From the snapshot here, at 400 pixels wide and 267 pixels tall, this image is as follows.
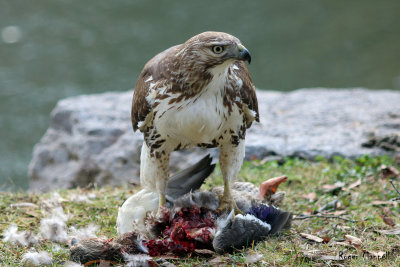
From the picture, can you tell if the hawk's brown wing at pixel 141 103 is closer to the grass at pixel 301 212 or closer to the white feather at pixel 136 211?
the white feather at pixel 136 211

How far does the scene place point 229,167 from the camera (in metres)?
4.24

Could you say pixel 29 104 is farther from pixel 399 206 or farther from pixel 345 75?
pixel 399 206

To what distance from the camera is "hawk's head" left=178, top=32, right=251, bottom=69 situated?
3.53 meters

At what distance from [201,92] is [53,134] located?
4.10 metres

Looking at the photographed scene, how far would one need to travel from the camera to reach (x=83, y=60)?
1312 centimetres

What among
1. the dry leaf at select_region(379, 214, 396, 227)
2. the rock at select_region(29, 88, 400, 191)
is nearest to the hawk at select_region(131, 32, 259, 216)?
the dry leaf at select_region(379, 214, 396, 227)

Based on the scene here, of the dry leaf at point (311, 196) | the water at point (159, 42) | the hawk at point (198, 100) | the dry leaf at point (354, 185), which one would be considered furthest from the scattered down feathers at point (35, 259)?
the water at point (159, 42)

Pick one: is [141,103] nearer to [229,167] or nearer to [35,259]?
[229,167]

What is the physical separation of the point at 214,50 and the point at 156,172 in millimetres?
1152

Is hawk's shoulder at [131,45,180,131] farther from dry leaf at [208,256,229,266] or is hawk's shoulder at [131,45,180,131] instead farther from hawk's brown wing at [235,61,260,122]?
dry leaf at [208,256,229,266]

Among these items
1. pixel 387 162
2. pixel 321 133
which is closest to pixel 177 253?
pixel 387 162

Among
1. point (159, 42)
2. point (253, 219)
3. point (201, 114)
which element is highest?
point (159, 42)

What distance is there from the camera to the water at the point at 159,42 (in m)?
12.3

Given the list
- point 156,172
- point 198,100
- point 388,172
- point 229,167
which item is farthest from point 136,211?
point 388,172
